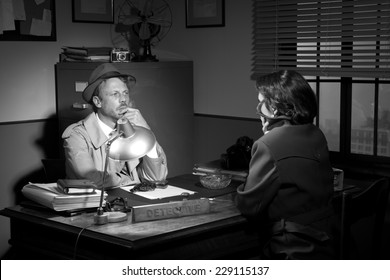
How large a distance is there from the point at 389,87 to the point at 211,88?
1.52 m

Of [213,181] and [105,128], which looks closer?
[213,181]

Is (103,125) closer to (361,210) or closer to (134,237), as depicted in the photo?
(134,237)

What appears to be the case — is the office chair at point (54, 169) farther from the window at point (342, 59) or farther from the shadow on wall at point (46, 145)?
the window at point (342, 59)

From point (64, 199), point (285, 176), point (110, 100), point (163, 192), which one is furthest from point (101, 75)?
point (285, 176)

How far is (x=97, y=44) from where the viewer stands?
5.00 meters

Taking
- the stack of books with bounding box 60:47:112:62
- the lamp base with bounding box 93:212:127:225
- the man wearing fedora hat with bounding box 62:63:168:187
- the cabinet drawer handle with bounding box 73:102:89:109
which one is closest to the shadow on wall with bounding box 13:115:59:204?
the cabinet drawer handle with bounding box 73:102:89:109

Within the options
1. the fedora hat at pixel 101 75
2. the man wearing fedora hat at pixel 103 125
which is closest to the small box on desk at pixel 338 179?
the man wearing fedora hat at pixel 103 125

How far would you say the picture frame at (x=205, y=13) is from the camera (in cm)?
486

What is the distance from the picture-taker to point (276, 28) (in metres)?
4.43

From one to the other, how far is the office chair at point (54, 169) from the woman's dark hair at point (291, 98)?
1.59 m

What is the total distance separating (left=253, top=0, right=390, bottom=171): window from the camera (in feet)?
12.8

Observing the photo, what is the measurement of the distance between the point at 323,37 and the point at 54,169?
6.26 ft

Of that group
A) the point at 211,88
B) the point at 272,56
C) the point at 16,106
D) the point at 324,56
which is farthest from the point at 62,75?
the point at 324,56
